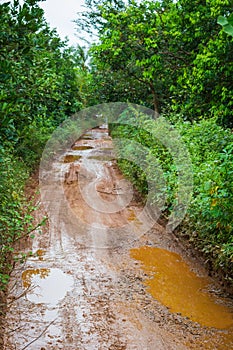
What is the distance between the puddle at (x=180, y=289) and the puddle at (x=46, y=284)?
1.14 m

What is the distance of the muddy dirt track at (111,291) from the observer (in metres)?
3.65

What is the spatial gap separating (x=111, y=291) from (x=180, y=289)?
3.14 feet

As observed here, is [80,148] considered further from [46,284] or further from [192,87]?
[46,284]

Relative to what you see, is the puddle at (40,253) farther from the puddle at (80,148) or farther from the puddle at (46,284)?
the puddle at (80,148)

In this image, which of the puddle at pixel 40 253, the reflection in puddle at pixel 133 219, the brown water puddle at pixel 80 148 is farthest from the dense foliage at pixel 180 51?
the puddle at pixel 40 253

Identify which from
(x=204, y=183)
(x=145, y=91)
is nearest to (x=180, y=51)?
(x=145, y=91)

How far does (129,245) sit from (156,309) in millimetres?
1965

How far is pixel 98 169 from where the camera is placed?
1148 cm

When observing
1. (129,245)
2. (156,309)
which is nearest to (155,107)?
(129,245)

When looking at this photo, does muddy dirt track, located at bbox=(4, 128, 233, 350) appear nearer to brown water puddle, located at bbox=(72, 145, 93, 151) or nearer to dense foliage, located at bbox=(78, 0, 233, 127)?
dense foliage, located at bbox=(78, 0, 233, 127)

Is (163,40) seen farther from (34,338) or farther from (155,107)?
(34,338)

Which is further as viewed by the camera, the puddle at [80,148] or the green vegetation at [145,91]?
the puddle at [80,148]

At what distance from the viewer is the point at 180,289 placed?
4.78 metres

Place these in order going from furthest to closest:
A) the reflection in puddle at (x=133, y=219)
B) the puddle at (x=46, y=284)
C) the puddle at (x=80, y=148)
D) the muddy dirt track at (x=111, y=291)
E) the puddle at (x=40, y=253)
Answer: the puddle at (x=80, y=148)
the reflection in puddle at (x=133, y=219)
the puddle at (x=40, y=253)
the puddle at (x=46, y=284)
the muddy dirt track at (x=111, y=291)
